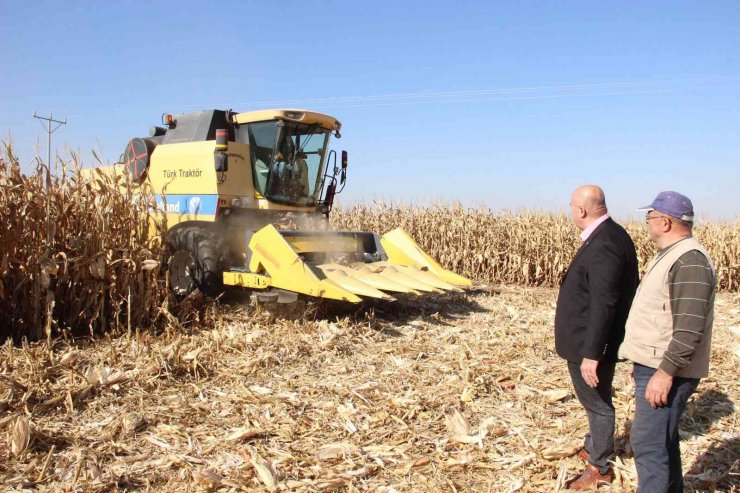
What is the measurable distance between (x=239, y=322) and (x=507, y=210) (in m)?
8.38

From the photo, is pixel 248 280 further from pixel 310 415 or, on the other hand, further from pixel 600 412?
pixel 600 412

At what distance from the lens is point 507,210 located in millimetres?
13250

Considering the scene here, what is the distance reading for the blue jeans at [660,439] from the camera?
2.49 m

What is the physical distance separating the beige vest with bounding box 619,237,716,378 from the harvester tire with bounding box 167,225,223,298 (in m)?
5.66

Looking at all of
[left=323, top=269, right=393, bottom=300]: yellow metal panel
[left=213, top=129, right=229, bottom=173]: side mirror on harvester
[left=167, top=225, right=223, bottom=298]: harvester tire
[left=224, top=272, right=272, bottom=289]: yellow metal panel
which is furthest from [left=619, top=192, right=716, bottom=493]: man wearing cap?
[left=213, top=129, right=229, bottom=173]: side mirror on harvester

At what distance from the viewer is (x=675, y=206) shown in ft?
8.30

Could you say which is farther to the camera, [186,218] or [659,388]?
[186,218]

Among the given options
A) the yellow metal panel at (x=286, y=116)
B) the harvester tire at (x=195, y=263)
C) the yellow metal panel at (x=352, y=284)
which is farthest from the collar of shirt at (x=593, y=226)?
the yellow metal panel at (x=286, y=116)

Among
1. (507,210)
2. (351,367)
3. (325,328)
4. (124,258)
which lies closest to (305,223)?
(325,328)

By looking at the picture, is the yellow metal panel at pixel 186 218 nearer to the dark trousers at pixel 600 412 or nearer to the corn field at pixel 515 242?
the dark trousers at pixel 600 412

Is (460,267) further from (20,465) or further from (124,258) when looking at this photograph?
(20,465)

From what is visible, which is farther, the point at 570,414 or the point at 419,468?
the point at 570,414

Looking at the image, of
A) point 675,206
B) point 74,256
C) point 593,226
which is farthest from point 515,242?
point 675,206

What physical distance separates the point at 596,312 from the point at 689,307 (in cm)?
61
